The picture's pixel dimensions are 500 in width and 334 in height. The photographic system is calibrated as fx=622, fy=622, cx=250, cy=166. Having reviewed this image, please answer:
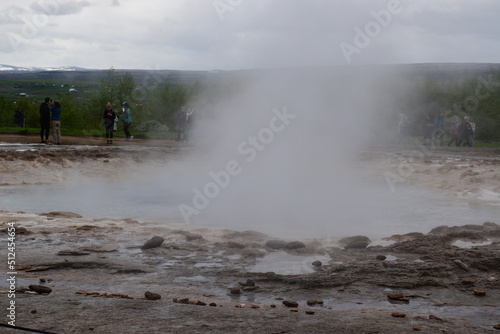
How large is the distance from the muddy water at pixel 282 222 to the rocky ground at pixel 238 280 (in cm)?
83

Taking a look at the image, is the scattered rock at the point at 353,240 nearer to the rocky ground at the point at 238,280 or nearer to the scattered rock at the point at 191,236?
the rocky ground at the point at 238,280

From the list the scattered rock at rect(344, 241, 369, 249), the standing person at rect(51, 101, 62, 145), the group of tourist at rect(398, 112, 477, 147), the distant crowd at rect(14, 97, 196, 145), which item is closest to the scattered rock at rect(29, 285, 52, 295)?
the scattered rock at rect(344, 241, 369, 249)

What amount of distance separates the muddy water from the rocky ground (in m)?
0.83

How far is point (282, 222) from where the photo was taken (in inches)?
341

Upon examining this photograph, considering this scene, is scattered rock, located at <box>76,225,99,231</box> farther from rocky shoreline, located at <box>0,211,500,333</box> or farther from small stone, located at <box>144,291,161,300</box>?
small stone, located at <box>144,291,161,300</box>

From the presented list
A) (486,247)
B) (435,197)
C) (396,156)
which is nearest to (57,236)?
(486,247)

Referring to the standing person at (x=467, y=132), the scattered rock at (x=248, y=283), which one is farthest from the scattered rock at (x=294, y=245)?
the standing person at (x=467, y=132)

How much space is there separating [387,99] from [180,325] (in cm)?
1890

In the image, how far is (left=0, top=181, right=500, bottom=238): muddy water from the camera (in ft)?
27.5

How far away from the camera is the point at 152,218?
884 centimetres

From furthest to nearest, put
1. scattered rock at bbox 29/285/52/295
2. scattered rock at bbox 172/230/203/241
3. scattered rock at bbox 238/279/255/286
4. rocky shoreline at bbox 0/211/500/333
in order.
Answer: scattered rock at bbox 172/230/203/241 < scattered rock at bbox 238/279/255/286 < scattered rock at bbox 29/285/52/295 < rocky shoreline at bbox 0/211/500/333

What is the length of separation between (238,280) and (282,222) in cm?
333

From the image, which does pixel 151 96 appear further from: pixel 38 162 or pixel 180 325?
pixel 180 325

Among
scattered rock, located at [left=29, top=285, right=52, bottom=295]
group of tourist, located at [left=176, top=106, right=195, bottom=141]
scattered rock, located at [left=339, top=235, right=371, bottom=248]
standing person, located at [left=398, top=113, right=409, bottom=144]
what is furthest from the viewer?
standing person, located at [left=398, top=113, right=409, bottom=144]
